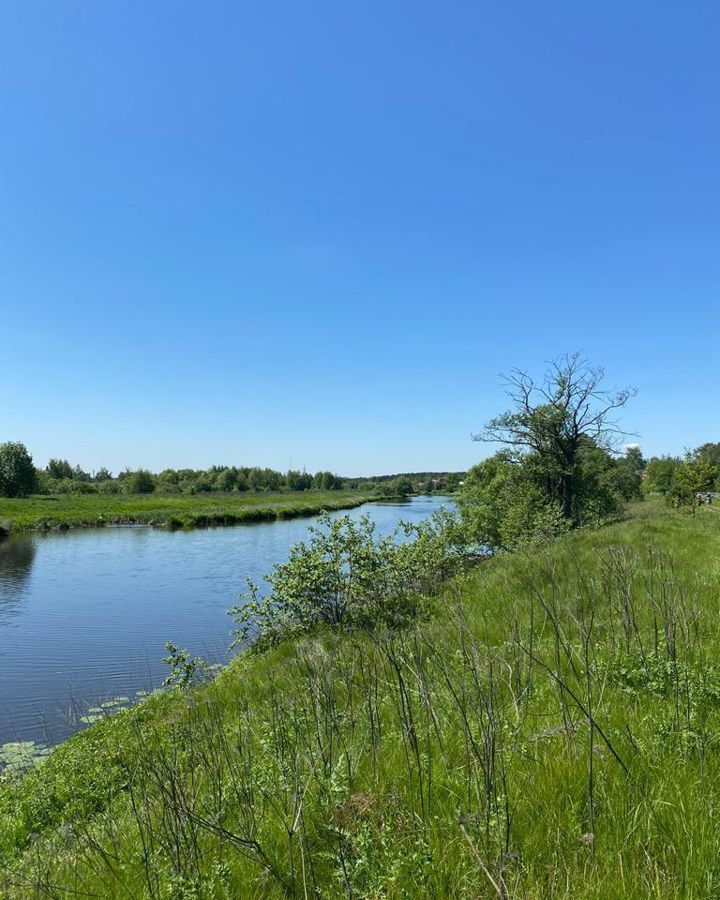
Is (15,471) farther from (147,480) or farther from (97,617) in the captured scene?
(97,617)

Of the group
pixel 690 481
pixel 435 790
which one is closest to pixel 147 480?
pixel 690 481

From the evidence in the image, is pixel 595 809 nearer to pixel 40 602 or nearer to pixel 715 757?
pixel 715 757

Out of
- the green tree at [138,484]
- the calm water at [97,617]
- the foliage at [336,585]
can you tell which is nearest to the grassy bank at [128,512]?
the calm water at [97,617]

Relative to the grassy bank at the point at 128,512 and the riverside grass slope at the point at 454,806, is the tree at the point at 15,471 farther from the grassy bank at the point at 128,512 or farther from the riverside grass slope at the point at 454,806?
the riverside grass slope at the point at 454,806

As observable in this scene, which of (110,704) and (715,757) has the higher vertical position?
(715,757)

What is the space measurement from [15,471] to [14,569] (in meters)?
59.8

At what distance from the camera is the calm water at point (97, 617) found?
40.2ft

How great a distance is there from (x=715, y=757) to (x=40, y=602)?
83.9 ft

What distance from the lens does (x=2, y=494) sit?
266 feet

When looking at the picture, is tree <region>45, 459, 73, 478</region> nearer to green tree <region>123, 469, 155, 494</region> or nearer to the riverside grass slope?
green tree <region>123, 469, 155, 494</region>

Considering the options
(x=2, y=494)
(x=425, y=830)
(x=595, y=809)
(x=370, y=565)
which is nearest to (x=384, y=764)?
(x=425, y=830)

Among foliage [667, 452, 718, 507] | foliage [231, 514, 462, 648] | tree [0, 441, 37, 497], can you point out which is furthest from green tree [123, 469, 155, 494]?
foliage [231, 514, 462, 648]

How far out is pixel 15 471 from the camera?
8094 cm

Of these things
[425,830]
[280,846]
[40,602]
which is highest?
[425,830]
